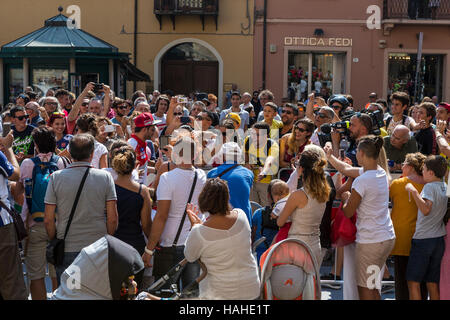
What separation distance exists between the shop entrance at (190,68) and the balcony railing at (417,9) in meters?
6.31

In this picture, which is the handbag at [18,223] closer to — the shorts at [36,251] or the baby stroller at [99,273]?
the shorts at [36,251]

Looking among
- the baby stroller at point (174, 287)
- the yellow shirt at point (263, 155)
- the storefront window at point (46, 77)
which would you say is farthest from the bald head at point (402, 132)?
the storefront window at point (46, 77)

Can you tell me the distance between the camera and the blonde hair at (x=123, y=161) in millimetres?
4918

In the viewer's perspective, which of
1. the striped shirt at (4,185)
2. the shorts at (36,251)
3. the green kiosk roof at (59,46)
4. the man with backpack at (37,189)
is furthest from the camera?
the green kiosk roof at (59,46)

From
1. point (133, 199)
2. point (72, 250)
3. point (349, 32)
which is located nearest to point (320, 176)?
point (133, 199)

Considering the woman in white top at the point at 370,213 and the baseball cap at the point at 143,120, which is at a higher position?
the baseball cap at the point at 143,120

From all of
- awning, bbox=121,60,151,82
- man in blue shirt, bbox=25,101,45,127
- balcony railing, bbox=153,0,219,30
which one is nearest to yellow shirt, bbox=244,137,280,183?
man in blue shirt, bbox=25,101,45,127

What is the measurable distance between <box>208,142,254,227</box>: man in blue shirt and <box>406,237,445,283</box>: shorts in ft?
4.91

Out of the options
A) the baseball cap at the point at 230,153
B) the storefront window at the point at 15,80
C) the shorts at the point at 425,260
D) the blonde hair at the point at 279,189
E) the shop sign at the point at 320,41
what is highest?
the shop sign at the point at 320,41

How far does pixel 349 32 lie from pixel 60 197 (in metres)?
17.9

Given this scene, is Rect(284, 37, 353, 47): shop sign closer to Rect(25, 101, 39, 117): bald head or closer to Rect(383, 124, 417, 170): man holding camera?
Rect(25, 101, 39, 117): bald head

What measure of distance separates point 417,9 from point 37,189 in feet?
62.2

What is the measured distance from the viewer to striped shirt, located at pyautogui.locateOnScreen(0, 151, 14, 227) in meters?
4.79
